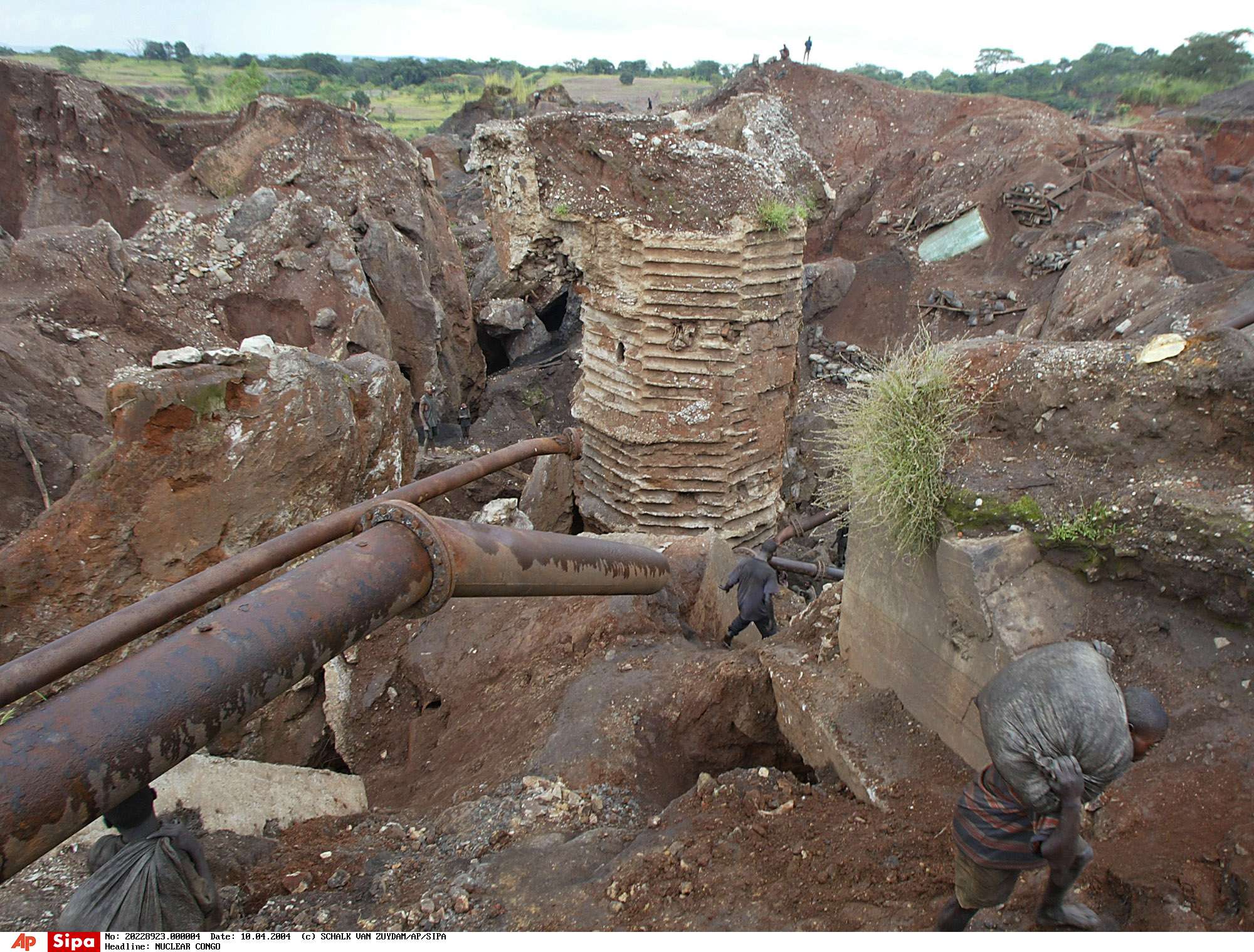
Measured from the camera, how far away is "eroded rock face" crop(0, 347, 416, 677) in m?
4.63

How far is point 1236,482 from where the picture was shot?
2664mm

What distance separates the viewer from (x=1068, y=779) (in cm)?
185

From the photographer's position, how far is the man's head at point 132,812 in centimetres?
227

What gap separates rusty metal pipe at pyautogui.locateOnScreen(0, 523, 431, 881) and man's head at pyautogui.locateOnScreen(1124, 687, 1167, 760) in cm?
200

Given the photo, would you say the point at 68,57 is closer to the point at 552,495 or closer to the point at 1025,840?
the point at 552,495

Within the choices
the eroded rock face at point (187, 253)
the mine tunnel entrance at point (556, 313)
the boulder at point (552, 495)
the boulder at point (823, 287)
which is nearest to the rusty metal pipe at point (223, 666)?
the eroded rock face at point (187, 253)

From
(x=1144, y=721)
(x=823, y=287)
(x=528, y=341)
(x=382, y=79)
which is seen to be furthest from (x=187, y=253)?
(x=382, y=79)

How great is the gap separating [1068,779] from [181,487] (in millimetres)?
4983

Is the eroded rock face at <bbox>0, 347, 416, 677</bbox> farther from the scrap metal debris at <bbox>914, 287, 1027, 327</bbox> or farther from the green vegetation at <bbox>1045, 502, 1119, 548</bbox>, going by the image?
the scrap metal debris at <bbox>914, 287, 1027, 327</bbox>

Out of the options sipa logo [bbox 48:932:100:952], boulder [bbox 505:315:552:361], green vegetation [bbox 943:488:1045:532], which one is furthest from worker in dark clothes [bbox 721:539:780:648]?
boulder [bbox 505:315:552:361]

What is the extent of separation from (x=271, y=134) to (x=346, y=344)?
14.6 ft

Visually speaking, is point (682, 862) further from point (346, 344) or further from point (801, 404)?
point (801, 404)

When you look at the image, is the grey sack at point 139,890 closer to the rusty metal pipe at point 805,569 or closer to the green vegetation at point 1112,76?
the rusty metal pipe at point 805,569

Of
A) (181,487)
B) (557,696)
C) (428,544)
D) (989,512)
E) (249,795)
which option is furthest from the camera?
(181,487)
